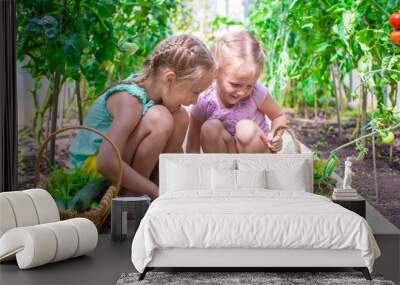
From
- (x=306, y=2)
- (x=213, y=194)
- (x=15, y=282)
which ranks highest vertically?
(x=306, y=2)

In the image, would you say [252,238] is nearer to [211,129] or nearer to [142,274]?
[142,274]

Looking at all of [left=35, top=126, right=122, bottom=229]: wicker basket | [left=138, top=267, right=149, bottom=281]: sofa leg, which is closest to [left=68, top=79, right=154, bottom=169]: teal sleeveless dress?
[left=35, top=126, right=122, bottom=229]: wicker basket

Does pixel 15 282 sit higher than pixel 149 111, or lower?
lower

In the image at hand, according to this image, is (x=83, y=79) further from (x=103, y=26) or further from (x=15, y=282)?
(x=15, y=282)

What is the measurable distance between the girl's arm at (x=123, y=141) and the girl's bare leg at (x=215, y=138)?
56 centimetres

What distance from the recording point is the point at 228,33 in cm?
639

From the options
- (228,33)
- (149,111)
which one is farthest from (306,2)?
(149,111)

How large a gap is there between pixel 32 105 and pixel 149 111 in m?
1.04

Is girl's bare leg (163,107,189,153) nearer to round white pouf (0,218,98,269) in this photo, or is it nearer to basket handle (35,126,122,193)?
basket handle (35,126,122,193)

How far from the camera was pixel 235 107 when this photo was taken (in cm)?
632

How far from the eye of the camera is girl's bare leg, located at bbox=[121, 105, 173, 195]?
6.36 metres

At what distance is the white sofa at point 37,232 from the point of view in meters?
4.66

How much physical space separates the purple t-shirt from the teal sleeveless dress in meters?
0.43

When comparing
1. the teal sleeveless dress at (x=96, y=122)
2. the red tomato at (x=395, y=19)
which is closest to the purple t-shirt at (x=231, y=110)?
the teal sleeveless dress at (x=96, y=122)
